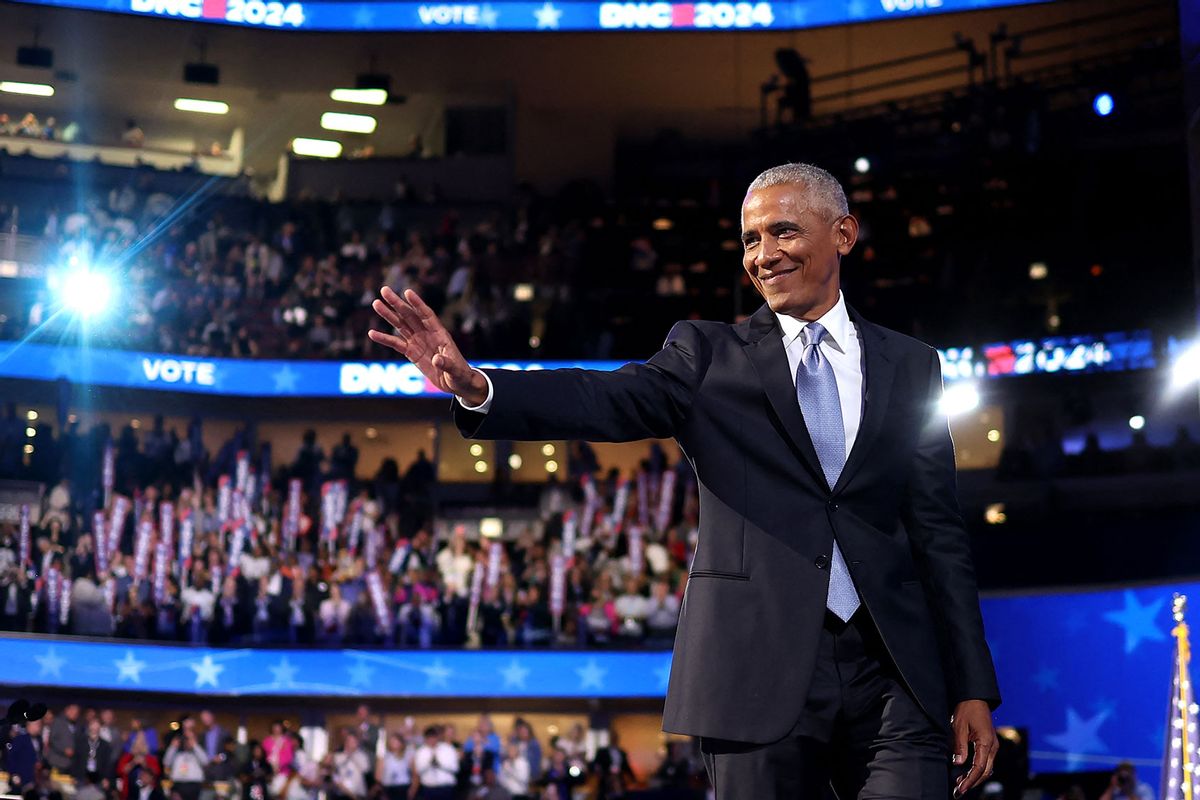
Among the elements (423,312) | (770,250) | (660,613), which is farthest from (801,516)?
(660,613)

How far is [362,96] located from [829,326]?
2054 centimetres

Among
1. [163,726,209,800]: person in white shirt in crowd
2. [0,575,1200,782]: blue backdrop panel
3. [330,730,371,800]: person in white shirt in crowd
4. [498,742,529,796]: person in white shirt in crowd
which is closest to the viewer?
[0,575,1200,782]: blue backdrop panel

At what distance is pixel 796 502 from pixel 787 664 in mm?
276

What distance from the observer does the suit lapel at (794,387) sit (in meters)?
2.57

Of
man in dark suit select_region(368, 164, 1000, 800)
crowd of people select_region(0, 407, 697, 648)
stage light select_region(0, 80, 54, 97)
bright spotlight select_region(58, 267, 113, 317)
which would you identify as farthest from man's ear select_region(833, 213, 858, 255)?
stage light select_region(0, 80, 54, 97)

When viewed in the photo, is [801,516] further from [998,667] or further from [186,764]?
[998,667]

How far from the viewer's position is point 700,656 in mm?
2539

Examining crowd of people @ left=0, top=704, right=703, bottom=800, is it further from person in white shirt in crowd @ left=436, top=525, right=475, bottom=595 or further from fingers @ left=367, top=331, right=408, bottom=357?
fingers @ left=367, top=331, right=408, bottom=357

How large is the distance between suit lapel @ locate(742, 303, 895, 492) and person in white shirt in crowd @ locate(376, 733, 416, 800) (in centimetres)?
1186

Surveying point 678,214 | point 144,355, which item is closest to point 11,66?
point 144,355

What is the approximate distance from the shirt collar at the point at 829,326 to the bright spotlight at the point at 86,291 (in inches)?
648

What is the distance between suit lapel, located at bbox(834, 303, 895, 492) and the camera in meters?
2.58

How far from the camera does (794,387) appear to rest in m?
2.61

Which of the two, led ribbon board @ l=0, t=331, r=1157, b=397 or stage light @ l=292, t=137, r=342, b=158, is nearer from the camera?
led ribbon board @ l=0, t=331, r=1157, b=397
